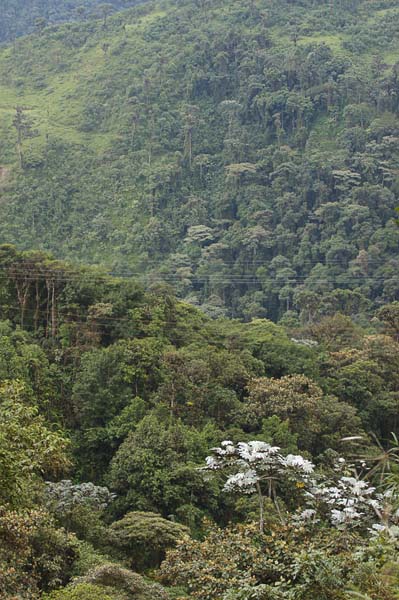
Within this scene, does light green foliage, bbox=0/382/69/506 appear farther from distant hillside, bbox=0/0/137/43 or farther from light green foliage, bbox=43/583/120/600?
distant hillside, bbox=0/0/137/43

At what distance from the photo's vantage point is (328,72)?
65688 millimetres

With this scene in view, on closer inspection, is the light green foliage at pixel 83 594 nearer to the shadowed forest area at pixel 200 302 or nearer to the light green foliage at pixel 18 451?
the shadowed forest area at pixel 200 302

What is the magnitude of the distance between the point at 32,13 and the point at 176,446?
98033mm

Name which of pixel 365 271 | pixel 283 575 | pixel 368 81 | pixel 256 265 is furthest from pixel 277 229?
Answer: pixel 283 575

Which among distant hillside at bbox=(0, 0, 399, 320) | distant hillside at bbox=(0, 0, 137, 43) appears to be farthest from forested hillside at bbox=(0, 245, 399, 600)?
distant hillside at bbox=(0, 0, 137, 43)

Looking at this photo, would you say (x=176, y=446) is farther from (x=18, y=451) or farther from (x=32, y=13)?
(x=32, y=13)

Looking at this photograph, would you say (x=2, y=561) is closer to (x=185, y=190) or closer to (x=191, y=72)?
(x=185, y=190)

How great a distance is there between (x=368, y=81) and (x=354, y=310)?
26061 mm

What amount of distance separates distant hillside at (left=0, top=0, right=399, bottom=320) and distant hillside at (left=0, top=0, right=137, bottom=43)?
86.1 ft

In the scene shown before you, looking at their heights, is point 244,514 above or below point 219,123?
below

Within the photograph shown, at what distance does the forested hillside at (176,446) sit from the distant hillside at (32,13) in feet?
263


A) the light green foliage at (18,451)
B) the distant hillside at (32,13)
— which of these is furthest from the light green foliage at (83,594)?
the distant hillside at (32,13)

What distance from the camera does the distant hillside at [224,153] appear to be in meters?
52.5

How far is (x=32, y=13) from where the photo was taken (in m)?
108
